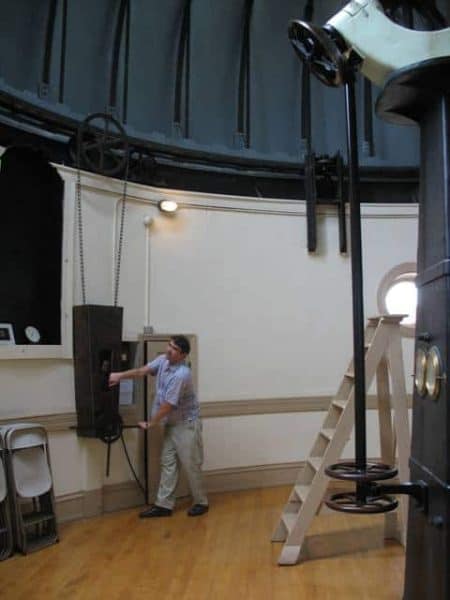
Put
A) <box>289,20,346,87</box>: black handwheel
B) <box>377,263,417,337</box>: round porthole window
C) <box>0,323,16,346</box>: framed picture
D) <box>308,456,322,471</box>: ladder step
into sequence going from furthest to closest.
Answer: <box>377,263,417,337</box>: round porthole window, <box>0,323,16,346</box>: framed picture, <box>308,456,322,471</box>: ladder step, <box>289,20,346,87</box>: black handwheel

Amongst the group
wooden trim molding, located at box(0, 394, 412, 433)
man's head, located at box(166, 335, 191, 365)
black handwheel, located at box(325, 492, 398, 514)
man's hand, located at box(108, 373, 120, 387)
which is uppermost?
man's head, located at box(166, 335, 191, 365)

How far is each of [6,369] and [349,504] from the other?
276cm

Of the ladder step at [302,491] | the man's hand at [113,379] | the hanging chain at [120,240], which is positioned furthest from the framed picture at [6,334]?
the ladder step at [302,491]

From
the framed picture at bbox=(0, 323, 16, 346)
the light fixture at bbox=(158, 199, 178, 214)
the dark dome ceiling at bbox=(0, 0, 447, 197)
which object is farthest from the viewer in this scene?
the light fixture at bbox=(158, 199, 178, 214)

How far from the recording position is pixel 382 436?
11.5 ft

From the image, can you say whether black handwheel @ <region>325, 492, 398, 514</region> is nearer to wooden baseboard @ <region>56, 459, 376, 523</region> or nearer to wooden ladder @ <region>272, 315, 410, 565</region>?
wooden ladder @ <region>272, 315, 410, 565</region>

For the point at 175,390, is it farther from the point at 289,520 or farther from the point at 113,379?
the point at 289,520

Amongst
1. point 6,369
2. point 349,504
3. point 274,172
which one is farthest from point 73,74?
point 349,504

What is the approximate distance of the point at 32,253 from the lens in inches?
153

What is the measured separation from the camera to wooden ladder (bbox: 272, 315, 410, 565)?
10.3ft

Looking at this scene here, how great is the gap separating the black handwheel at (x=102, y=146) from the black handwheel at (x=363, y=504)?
10.7ft

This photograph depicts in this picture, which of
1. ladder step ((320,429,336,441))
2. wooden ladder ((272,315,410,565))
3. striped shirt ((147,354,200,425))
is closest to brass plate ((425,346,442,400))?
wooden ladder ((272,315,410,565))

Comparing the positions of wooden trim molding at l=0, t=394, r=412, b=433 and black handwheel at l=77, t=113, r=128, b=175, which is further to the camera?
wooden trim molding at l=0, t=394, r=412, b=433

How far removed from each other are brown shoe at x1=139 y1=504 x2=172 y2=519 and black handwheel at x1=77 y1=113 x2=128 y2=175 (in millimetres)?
2659
